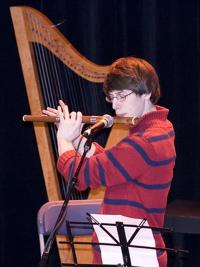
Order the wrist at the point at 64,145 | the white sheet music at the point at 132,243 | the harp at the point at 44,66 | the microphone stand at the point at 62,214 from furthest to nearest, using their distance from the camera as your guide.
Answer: the harp at the point at 44,66 < the wrist at the point at 64,145 < the white sheet music at the point at 132,243 < the microphone stand at the point at 62,214

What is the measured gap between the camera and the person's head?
177 cm

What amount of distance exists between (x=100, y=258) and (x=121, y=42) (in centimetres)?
177

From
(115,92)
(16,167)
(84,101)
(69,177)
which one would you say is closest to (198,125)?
(84,101)

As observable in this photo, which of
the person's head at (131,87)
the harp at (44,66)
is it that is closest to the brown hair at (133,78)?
the person's head at (131,87)

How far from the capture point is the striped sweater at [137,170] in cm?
167

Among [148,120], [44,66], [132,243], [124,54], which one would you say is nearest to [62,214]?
[132,243]

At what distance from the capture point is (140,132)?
1746 millimetres

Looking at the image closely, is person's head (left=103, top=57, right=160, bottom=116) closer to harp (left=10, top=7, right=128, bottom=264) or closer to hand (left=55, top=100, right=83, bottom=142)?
hand (left=55, top=100, right=83, bottom=142)

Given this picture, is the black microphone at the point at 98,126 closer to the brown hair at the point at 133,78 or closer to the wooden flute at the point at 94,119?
the wooden flute at the point at 94,119

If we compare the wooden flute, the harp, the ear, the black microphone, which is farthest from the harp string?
the black microphone

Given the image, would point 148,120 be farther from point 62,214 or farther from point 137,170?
point 62,214

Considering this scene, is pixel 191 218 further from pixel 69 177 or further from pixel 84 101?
pixel 69 177

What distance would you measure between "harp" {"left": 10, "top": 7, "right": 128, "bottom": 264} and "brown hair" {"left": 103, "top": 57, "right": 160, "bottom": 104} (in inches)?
22.6

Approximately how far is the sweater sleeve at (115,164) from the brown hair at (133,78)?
191 millimetres
